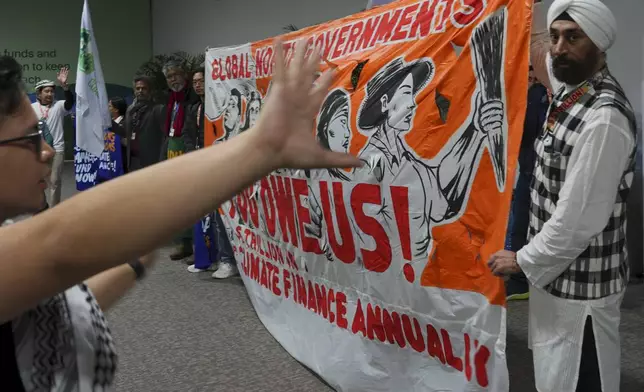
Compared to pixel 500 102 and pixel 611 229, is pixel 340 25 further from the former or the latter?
pixel 611 229

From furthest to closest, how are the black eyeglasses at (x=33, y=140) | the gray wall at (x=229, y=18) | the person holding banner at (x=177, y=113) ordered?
the gray wall at (x=229, y=18) < the person holding banner at (x=177, y=113) < the black eyeglasses at (x=33, y=140)

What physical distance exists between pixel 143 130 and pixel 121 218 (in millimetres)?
5058

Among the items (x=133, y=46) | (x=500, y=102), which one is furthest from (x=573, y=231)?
(x=133, y=46)

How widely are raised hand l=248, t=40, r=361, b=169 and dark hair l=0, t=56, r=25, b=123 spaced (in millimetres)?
327

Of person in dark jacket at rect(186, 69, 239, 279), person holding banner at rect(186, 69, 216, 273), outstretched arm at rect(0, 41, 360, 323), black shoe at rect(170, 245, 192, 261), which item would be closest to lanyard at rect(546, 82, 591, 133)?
outstretched arm at rect(0, 41, 360, 323)

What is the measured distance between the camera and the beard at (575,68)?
169 cm

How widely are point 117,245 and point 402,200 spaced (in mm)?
1710

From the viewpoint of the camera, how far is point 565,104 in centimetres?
166

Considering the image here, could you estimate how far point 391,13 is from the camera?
7.66 feet

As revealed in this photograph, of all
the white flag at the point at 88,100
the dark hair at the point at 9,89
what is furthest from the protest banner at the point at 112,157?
the dark hair at the point at 9,89

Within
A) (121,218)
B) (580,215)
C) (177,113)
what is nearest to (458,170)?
(580,215)

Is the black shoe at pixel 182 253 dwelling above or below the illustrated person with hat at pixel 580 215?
below

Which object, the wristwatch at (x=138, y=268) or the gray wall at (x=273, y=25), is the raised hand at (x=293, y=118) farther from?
the gray wall at (x=273, y=25)

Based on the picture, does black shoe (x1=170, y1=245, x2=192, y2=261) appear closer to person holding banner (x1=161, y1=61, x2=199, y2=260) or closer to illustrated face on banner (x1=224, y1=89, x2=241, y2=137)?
person holding banner (x1=161, y1=61, x2=199, y2=260)
